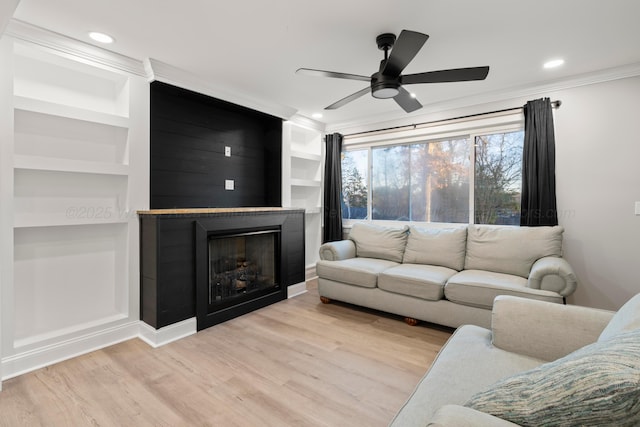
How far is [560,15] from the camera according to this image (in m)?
2.16

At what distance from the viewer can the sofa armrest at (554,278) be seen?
250 centimetres

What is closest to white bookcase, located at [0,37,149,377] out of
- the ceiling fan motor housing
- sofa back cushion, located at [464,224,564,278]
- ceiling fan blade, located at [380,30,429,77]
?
the ceiling fan motor housing

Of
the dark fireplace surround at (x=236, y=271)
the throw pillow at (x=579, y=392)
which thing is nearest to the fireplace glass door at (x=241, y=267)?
the dark fireplace surround at (x=236, y=271)

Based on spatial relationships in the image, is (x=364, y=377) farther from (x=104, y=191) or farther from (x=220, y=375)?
(x=104, y=191)

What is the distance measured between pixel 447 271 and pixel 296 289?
190 cm

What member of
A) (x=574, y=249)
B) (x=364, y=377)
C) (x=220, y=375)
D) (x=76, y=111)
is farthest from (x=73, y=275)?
(x=574, y=249)

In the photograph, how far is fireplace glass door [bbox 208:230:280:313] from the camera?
323cm

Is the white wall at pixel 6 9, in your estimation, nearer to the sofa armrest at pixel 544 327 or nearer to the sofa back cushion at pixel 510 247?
the sofa armrest at pixel 544 327

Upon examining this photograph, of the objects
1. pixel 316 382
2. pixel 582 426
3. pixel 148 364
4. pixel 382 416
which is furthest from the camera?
pixel 148 364

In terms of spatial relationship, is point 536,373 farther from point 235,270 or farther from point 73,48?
point 73,48

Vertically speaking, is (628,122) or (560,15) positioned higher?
(560,15)

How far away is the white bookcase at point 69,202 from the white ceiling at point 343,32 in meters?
0.41

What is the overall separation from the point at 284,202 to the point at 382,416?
2952 millimetres

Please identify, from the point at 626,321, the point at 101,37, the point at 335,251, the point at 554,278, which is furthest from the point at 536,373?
the point at 101,37
